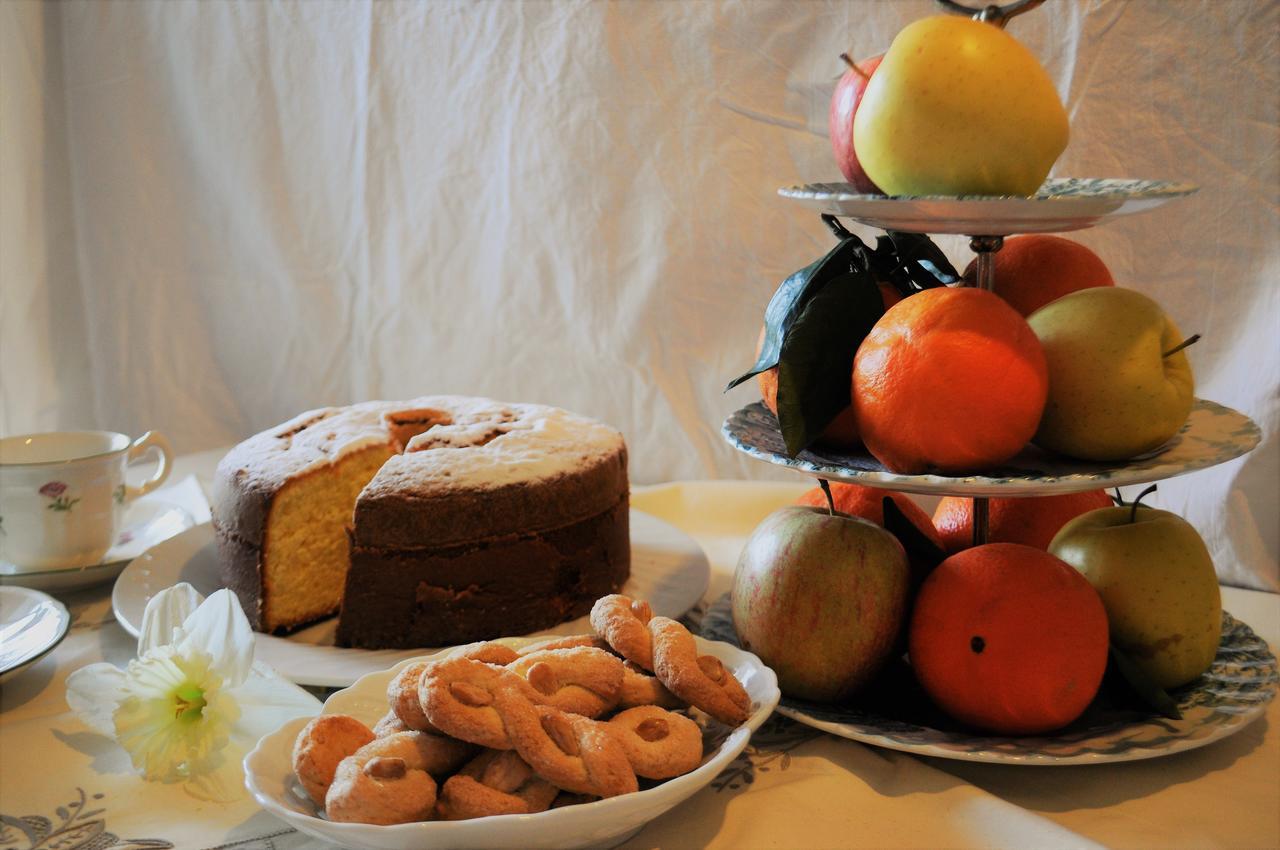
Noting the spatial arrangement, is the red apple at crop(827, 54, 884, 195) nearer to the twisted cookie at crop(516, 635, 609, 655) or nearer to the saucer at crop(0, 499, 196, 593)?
the twisted cookie at crop(516, 635, 609, 655)

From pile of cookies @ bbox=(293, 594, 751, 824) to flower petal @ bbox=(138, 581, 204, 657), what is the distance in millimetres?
204

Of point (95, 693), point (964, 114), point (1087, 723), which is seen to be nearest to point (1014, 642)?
point (1087, 723)

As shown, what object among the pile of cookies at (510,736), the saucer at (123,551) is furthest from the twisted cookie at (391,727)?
the saucer at (123,551)

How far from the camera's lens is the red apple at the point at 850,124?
0.72 meters

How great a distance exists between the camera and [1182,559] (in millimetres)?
742

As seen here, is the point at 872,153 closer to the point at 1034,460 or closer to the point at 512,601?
the point at 1034,460

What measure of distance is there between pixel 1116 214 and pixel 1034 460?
15 cm

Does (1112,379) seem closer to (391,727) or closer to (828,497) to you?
(828,497)

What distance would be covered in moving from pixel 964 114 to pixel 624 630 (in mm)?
346

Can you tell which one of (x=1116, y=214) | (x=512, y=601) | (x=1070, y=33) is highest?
(x=1070, y=33)

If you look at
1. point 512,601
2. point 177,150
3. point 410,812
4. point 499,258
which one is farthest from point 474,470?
point 177,150

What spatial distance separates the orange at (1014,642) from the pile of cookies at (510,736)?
0.14 metres

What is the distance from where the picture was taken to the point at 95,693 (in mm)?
723

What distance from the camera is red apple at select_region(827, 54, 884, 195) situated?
0.72 meters
